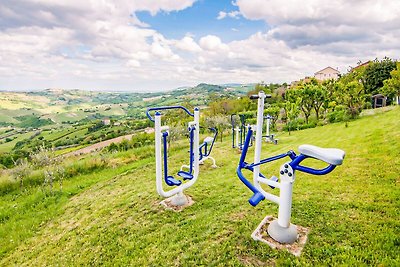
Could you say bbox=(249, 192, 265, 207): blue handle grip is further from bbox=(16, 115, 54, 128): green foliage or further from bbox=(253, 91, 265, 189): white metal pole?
bbox=(16, 115, 54, 128): green foliage

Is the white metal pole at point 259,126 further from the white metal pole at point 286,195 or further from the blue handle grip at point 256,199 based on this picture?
the white metal pole at point 286,195

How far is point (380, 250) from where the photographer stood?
2938mm

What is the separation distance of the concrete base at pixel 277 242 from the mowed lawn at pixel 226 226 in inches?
3.2

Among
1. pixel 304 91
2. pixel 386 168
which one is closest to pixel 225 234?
pixel 386 168

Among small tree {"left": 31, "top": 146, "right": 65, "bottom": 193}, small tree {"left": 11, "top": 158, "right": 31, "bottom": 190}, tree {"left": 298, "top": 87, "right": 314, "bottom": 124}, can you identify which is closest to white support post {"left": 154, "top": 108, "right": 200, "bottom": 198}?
small tree {"left": 31, "top": 146, "right": 65, "bottom": 193}

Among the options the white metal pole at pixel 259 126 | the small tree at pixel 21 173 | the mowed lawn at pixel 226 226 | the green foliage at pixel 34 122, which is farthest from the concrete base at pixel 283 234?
the green foliage at pixel 34 122

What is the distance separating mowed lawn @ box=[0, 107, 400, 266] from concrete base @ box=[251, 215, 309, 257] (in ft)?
0.27

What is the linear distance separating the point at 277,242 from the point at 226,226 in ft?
3.03

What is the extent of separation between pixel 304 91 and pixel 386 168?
62.5 ft

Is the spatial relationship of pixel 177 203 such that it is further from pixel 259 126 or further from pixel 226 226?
pixel 259 126

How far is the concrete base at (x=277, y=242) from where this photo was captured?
326 cm

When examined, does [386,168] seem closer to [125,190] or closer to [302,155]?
[302,155]

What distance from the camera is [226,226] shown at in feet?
13.3

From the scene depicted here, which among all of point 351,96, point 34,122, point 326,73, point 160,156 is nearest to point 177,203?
point 160,156
